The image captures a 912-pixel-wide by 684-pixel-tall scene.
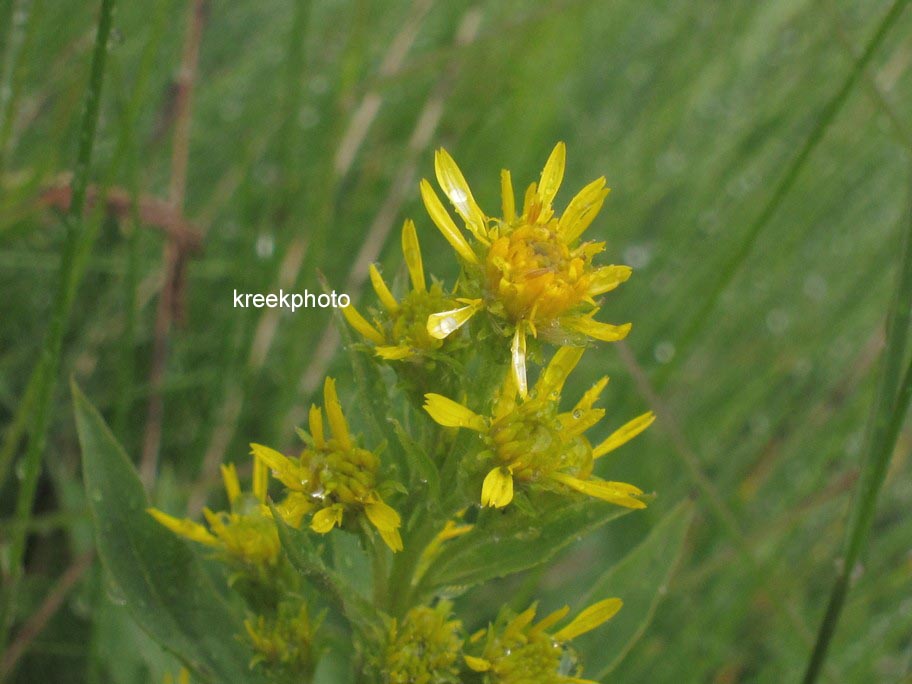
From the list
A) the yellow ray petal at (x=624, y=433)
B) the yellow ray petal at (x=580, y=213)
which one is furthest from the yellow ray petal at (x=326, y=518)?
the yellow ray petal at (x=580, y=213)

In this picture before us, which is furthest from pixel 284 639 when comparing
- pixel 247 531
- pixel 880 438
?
pixel 880 438

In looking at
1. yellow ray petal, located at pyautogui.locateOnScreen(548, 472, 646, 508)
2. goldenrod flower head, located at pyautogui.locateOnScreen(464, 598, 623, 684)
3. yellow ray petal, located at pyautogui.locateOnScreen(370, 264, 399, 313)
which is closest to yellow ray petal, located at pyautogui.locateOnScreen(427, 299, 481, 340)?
yellow ray petal, located at pyautogui.locateOnScreen(370, 264, 399, 313)

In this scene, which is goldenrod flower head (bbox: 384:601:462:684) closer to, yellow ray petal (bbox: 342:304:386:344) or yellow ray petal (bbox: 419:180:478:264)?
yellow ray petal (bbox: 342:304:386:344)

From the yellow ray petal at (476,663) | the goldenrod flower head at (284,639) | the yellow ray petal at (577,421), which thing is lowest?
the yellow ray petal at (476,663)

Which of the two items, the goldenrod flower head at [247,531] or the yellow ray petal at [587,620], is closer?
the yellow ray petal at [587,620]

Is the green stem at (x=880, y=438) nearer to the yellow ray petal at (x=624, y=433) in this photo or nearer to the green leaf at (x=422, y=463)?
the yellow ray petal at (x=624, y=433)

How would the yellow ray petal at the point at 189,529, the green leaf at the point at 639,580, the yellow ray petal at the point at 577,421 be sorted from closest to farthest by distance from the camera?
the yellow ray petal at the point at 577,421 → the yellow ray petal at the point at 189,529 → the green leaf at the point at 639,580

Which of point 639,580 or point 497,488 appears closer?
point 497,488

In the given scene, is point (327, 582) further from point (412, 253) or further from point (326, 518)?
point (412, 253)
